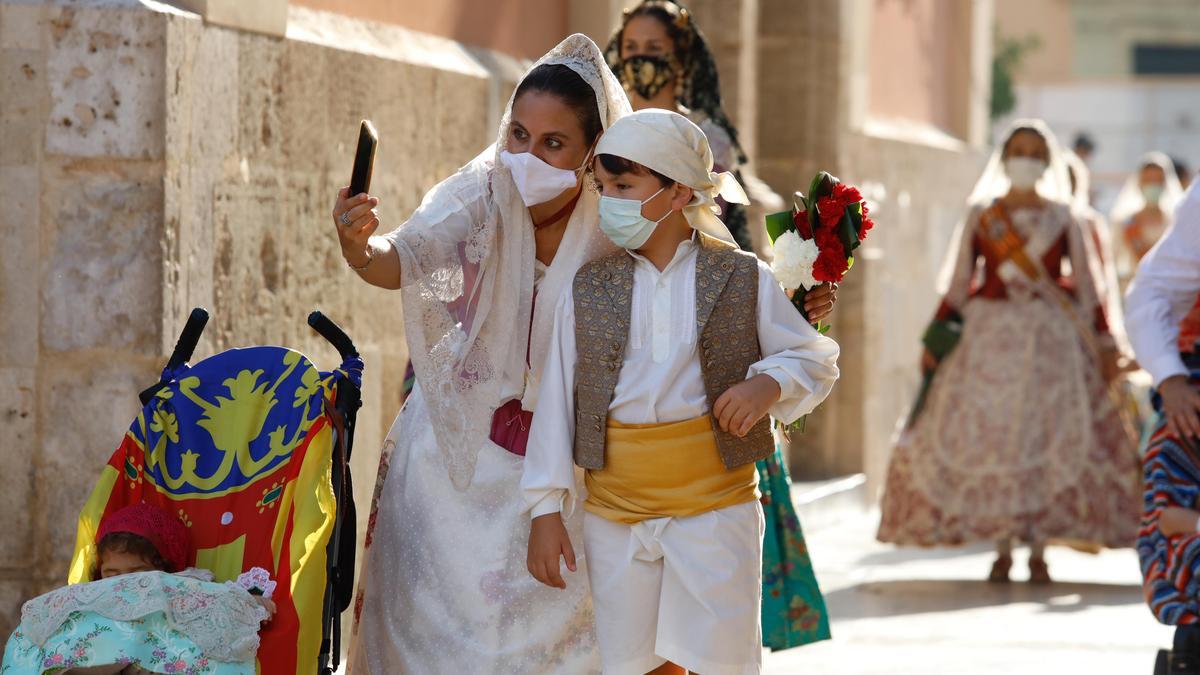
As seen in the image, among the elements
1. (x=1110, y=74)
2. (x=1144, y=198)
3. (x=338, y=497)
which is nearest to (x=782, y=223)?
(x=338, y=497)

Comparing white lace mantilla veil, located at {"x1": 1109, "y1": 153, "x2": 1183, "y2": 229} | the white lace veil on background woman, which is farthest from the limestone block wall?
white lace mantilla veil, located at {"x1": 1109, "y1": 153, "x2": 1183, "y2": 229}

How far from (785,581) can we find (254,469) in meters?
1.87

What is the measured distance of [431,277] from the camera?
4.48 meters

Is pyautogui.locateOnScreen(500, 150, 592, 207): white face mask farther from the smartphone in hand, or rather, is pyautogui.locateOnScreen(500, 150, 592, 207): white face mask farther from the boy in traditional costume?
the smartphone in hand

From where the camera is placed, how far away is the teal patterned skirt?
5777 mm

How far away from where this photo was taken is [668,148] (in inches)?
167

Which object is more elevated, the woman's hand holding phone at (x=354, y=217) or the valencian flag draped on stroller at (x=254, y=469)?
the woman's hand holding phone at (x=354, y=217)

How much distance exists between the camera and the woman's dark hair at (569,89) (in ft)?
14.6

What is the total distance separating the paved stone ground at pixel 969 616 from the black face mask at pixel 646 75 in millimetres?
1909

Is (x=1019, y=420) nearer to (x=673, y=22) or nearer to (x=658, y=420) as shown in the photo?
(x=673, y=22)

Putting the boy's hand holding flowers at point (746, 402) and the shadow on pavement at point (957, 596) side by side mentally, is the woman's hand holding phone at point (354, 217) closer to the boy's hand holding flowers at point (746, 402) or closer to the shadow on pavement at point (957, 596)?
the boy's hand holding flowers at point (746, 402)

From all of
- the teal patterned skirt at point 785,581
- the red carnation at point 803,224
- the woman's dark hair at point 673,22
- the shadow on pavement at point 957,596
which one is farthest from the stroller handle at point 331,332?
the shadow on pavement at point 957,596

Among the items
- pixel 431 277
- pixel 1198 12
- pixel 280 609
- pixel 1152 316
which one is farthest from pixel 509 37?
pixel 1198 12

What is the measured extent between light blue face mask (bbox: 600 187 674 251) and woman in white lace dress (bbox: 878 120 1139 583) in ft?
16.6
